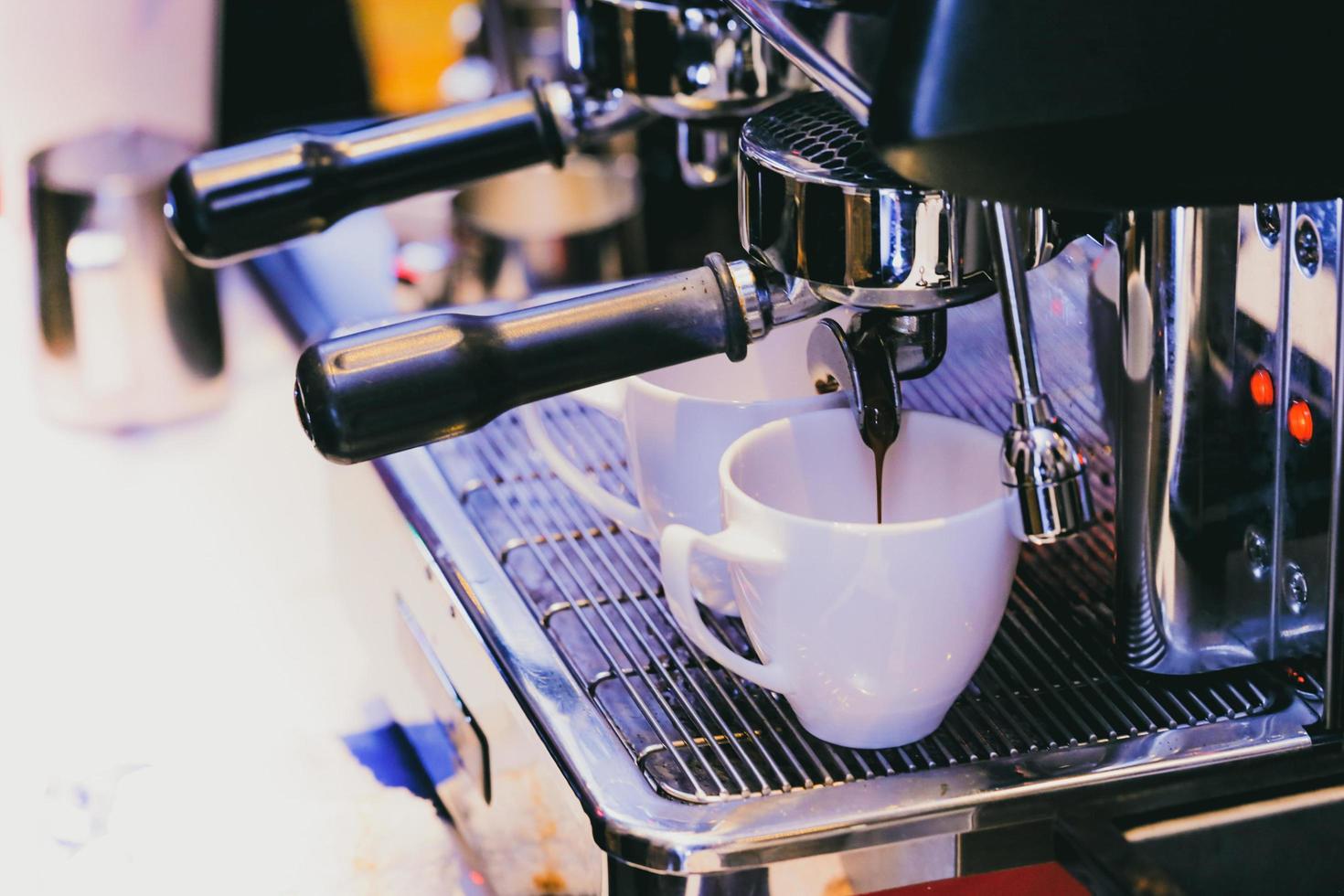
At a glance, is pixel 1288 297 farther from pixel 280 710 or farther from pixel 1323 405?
pixel 280 710

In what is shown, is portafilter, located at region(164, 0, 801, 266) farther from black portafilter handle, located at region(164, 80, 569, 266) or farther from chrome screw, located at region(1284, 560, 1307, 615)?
chrome screw, located at region(1284, 560, 1307, 615)

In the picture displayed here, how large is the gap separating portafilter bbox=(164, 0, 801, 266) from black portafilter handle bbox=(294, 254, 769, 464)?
14 centimetres

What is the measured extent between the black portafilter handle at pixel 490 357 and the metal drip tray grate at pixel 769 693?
12cm

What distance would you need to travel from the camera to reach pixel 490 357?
44 cm

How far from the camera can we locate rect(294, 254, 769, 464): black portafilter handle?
420mm

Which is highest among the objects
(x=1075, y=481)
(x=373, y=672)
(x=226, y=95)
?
(x=1075, y=481)

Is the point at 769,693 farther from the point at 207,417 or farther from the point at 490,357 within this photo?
the point at 207,417

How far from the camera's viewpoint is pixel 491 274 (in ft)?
3.44

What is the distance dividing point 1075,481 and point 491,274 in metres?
0.71

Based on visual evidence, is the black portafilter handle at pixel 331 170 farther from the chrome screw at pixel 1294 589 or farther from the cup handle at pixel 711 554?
the chrome screw at pixel 1294 589

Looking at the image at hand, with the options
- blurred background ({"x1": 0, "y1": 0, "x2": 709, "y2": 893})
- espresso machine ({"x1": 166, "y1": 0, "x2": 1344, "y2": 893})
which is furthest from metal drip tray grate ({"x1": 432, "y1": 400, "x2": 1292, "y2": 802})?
blurred background ({"x1": 0, "y1": 0, "x2": 709, "y2": 893})

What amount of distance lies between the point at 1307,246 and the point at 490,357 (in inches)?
9.4

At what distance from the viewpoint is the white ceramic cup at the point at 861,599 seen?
1.48ft

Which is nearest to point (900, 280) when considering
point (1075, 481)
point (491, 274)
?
point (1075, 481)
